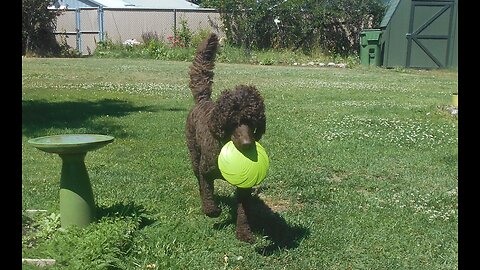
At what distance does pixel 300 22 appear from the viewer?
88.2 ft

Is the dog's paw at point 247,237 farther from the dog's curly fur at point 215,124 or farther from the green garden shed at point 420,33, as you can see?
the green garden shed at point 420,33

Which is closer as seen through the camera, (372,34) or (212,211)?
(212,211)

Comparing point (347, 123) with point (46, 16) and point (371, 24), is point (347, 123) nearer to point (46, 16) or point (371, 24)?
point (371, 24)

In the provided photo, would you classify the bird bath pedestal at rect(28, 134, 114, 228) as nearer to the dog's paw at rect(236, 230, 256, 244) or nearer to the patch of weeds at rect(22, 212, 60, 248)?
the patch of weeds at rect(22, 212, 60, 248)

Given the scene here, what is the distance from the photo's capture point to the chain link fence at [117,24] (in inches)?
1124

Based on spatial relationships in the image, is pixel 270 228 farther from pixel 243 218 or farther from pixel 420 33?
pixel 420 33

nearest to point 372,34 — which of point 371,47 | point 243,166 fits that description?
point 371,47

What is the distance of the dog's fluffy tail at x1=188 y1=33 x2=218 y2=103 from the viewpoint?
534 centimetres

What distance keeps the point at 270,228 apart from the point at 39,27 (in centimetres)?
2499

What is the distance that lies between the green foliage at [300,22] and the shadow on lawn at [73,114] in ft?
51.1

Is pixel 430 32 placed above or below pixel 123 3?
below

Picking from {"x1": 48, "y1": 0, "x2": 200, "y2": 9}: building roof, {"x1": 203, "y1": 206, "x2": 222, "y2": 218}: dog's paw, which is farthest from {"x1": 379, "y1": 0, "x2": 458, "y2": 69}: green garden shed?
{"x1": 203, "y1": 206, "x2": 222, "y2": 218}: dog's paw

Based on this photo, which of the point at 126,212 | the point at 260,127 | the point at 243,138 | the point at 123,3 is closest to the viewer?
the point at 243,138

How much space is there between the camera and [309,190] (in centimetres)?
605
